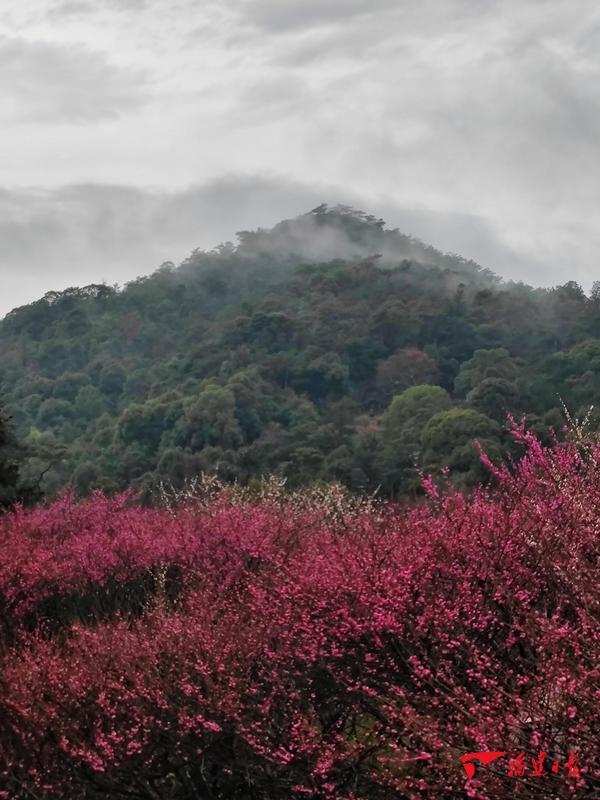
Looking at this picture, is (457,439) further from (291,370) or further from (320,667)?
(320,667)

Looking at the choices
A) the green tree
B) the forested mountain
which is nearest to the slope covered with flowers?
the forested mountain

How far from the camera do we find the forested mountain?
182ft

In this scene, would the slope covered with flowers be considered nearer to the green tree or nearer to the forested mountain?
the forested mountain

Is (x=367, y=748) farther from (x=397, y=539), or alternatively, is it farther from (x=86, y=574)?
(x=86, y=574)

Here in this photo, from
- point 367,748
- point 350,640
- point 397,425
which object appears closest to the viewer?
point 367,748

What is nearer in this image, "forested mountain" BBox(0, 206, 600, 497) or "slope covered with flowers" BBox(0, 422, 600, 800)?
"slope covered with flowers" BBox(0, 422, 600, 800)

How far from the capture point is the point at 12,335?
10706 centimetres

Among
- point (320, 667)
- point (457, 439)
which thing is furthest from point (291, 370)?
point (320, 667)

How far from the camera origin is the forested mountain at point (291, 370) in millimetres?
55531

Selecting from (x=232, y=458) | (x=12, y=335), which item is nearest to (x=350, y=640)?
(x=232, y=458)

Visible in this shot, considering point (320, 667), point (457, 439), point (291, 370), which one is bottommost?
point (457, 439)

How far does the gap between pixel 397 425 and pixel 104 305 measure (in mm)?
52927

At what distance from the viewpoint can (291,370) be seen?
7950 centimetres

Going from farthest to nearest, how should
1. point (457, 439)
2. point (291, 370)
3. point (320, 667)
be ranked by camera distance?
point (291, 370) → point (457, 439) → point (320, 667)
